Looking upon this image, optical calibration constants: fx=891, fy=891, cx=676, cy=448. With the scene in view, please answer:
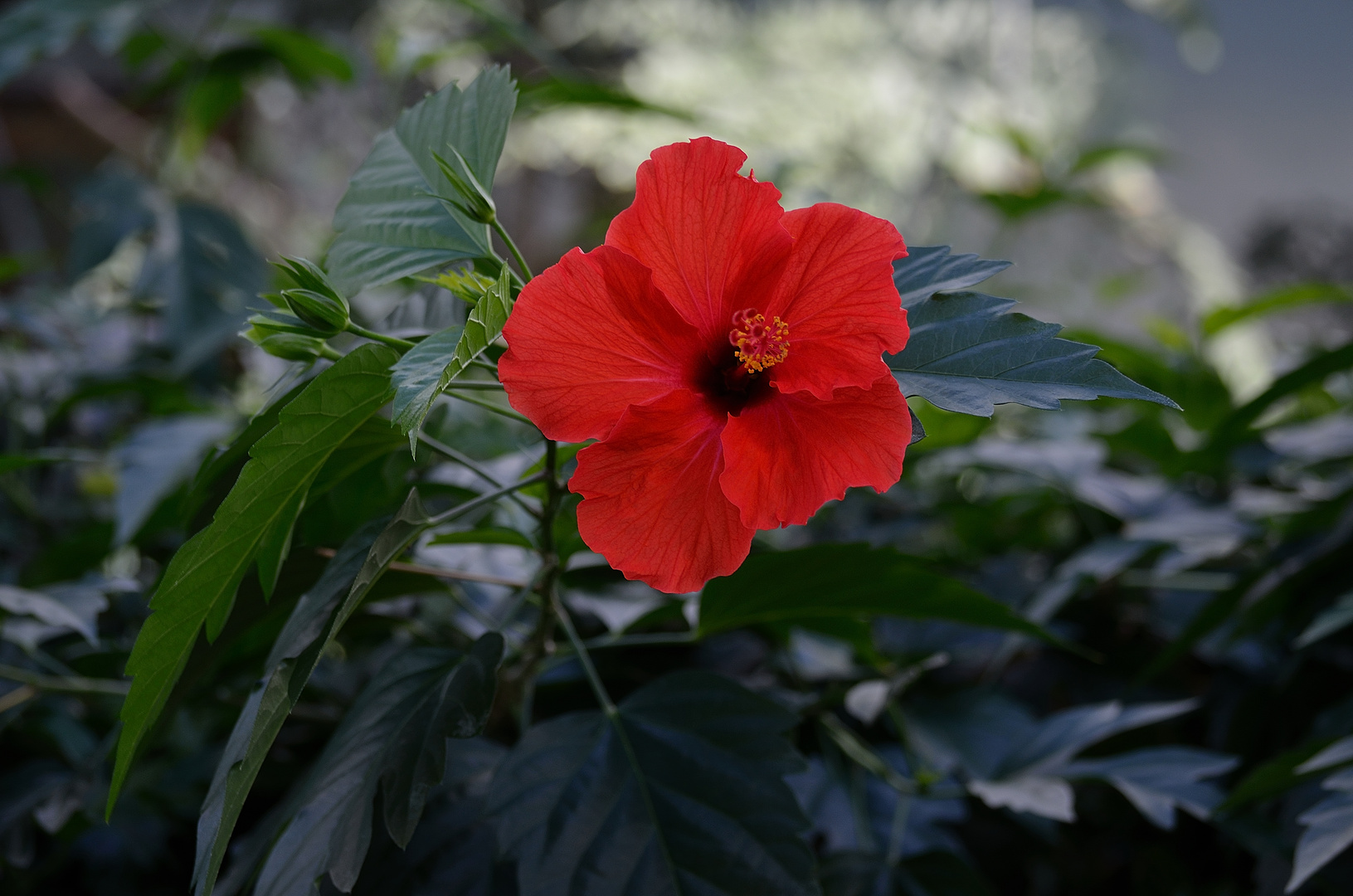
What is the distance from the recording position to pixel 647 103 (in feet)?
3.01

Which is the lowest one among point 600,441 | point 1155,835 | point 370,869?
point 1155,835

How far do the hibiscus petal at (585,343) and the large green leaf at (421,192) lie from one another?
8 centimetres

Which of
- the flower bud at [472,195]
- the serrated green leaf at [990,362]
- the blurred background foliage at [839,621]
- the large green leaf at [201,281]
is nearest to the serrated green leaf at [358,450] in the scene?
the blurred background foliage at [839,621]

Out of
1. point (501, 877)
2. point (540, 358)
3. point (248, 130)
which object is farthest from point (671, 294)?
point (248, 130)

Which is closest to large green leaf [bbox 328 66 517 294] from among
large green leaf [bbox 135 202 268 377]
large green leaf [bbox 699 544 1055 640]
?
large green leaf [bbox 699 544 1055 640]

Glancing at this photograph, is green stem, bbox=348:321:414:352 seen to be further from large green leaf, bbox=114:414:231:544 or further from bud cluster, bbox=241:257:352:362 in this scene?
large green leaf, bbox=114:414:231:544

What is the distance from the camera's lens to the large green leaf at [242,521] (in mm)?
336

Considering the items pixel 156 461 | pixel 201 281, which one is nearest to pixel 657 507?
pixel 156 461

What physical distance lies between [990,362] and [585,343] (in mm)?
161

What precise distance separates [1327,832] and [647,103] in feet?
2.64

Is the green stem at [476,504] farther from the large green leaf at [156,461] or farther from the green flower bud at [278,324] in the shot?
the large green leaf at [156,461]

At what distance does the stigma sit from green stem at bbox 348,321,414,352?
138 mm

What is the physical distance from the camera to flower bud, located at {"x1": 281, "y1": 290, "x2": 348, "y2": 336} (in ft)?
1.21

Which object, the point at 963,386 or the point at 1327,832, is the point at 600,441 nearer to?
the point at 963,386
